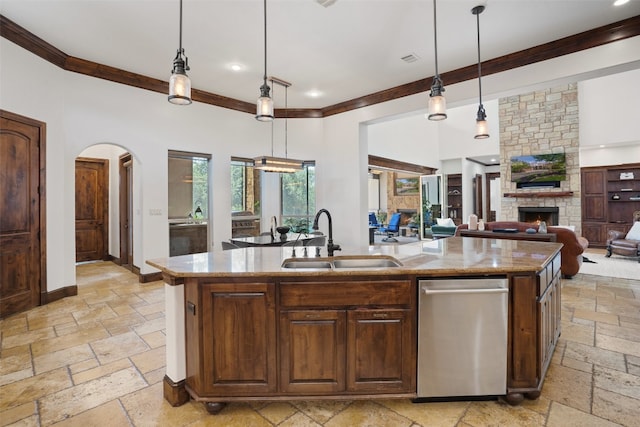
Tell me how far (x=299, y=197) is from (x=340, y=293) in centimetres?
521

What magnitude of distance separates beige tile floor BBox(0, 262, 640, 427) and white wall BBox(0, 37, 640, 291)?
1.63 m

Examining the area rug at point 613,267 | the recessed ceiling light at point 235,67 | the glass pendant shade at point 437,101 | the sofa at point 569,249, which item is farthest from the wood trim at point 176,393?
the area rug at point 613,267

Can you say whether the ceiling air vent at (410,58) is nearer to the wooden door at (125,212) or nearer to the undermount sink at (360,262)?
the undermount sink at (360,262)

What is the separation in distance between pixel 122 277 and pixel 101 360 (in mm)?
3395

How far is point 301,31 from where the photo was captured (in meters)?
3.72

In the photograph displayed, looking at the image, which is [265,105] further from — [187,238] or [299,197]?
[299,197]

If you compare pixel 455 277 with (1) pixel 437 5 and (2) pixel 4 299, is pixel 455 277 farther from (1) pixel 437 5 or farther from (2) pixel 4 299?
(2) pixel 4 299

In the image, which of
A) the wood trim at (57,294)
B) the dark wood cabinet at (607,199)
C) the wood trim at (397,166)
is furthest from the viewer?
the wood trim at (397,166)

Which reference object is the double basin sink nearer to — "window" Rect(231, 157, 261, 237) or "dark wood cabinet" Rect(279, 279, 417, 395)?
"dark wood cabinet" Rect(279, 279, 417, 395)

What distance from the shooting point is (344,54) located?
432 centimetres

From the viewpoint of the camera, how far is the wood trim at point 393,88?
3590 mm

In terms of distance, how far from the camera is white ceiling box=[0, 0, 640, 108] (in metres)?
3.25

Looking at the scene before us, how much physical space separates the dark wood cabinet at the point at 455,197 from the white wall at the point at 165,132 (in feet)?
16.2

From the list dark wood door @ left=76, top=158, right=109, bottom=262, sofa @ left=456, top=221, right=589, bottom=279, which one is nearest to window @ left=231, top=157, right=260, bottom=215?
dark wood door @ left=76, top=158, right=109, bottom=262
